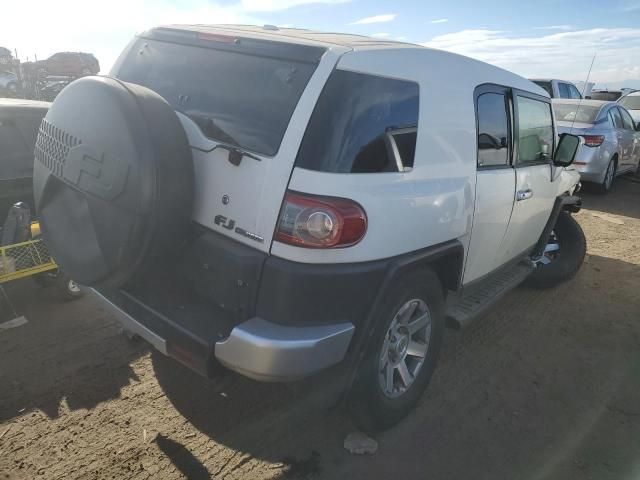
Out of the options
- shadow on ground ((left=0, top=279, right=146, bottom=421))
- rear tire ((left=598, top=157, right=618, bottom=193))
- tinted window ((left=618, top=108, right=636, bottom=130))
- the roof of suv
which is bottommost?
rear tire ((left=598, top=157, right=618, bottom=193))

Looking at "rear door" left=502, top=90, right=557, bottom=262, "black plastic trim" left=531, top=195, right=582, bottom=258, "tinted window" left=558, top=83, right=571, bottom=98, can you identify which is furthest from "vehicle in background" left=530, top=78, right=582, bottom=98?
"rear door" left=502, top=90, right=557, bottom=262

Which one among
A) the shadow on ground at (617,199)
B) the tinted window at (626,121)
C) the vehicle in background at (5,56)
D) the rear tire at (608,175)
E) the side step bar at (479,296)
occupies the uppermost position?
the vehicle in background at (5,56)

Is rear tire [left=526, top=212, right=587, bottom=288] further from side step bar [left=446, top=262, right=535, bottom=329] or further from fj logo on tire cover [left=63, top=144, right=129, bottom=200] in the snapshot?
fj logo on tire cover [left=63, top=144, right=129, bottom=200]

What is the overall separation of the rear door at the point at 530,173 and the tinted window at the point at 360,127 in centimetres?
148

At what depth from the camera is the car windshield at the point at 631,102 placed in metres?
13.6

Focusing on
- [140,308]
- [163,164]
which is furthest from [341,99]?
[140,308]

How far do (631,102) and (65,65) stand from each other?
20.8m

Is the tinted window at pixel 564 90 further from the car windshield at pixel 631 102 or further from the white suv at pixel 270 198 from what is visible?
the white suv at pixel 270 198

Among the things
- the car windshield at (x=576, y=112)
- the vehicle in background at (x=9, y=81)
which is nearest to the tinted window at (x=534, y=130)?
the car windshield at (x=576, y=112)

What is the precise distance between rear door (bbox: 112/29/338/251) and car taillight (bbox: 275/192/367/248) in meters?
0.06

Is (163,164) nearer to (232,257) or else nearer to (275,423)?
(232,257)

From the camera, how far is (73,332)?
3.50m

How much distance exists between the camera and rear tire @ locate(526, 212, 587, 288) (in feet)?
15.9

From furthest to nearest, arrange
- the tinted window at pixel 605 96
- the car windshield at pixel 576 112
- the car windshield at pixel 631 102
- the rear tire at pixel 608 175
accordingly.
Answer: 1. the tinted window at pixel 605 96
2. the car windshield at pixel 631 102
3. the rear tire at pixel 608 175
4. the car windshield at pixel 576 112
